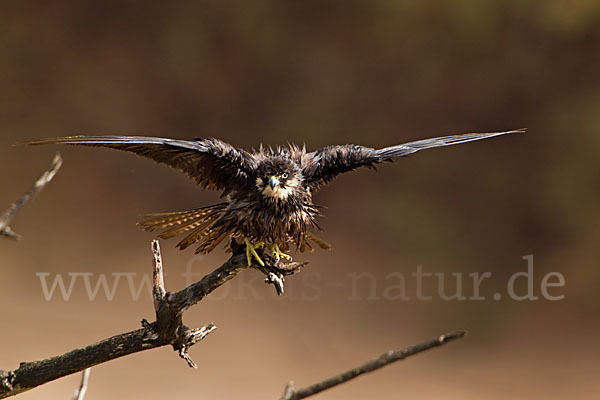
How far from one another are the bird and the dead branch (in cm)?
25

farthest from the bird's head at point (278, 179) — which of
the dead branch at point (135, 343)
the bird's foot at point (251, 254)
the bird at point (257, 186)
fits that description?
the dead branch at point (135, 343)

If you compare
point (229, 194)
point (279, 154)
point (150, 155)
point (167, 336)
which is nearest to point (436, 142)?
point (279, 154)

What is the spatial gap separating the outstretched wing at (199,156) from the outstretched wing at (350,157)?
216 mm

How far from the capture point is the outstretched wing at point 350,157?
217cm

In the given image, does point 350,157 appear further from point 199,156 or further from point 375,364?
point 375,364

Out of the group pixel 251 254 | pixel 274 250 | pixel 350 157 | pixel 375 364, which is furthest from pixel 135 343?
pixel 350 157

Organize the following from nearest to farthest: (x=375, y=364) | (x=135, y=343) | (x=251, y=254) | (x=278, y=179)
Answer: (x=375, y=364) → (x=135, y=343) → (x=251, y=254) → (x=278, y=179)

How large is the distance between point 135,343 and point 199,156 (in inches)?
23.4

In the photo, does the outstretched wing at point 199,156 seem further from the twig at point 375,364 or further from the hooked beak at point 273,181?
the twig at point 375,364

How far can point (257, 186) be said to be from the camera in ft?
6.93

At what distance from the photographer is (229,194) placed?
220 centimetres

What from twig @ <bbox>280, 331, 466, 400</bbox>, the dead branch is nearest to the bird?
the dead branch

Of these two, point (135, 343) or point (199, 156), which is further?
point (199, 156)

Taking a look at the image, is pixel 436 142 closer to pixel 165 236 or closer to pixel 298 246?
pixel 298 246
